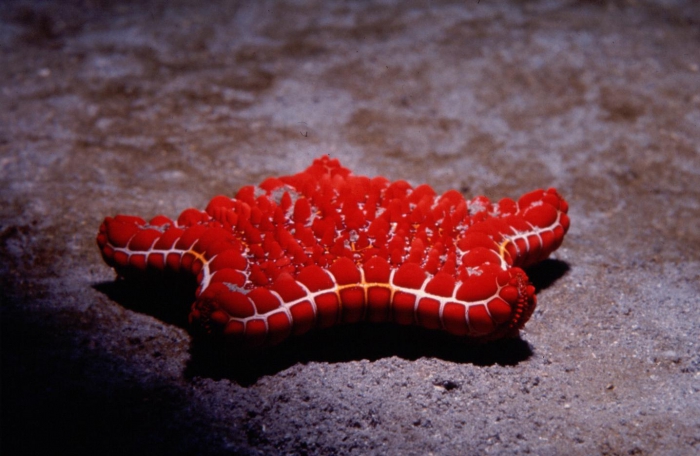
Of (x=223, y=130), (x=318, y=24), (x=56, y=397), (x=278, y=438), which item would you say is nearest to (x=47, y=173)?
(x=223, y=130)

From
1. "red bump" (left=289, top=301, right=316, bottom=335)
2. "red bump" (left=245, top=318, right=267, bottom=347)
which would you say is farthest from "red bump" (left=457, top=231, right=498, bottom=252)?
"red bump" (left=245, top=318, right=267, bottom=347)

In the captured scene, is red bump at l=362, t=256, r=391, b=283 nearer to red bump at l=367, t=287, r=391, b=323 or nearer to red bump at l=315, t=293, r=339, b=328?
red bump at l=367, t=287, r=391, b=323

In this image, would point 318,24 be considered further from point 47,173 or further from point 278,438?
point 278,438

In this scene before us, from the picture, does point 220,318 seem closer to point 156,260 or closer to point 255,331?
point 255,331

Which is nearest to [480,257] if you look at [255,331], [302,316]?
[302,316]

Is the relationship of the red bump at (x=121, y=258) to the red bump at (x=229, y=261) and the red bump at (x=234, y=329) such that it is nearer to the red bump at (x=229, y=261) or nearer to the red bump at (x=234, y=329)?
the red bump at (x=229, y=261)

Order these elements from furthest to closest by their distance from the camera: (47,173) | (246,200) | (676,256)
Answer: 1. (47,173)
2. (676,256)
3. (246,200)

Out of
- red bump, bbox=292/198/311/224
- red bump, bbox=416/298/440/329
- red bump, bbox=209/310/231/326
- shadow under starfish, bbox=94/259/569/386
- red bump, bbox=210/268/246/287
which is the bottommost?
shadow under starfish, bbox=94/259/569/386

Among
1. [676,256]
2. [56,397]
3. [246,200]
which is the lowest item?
[676,256]
